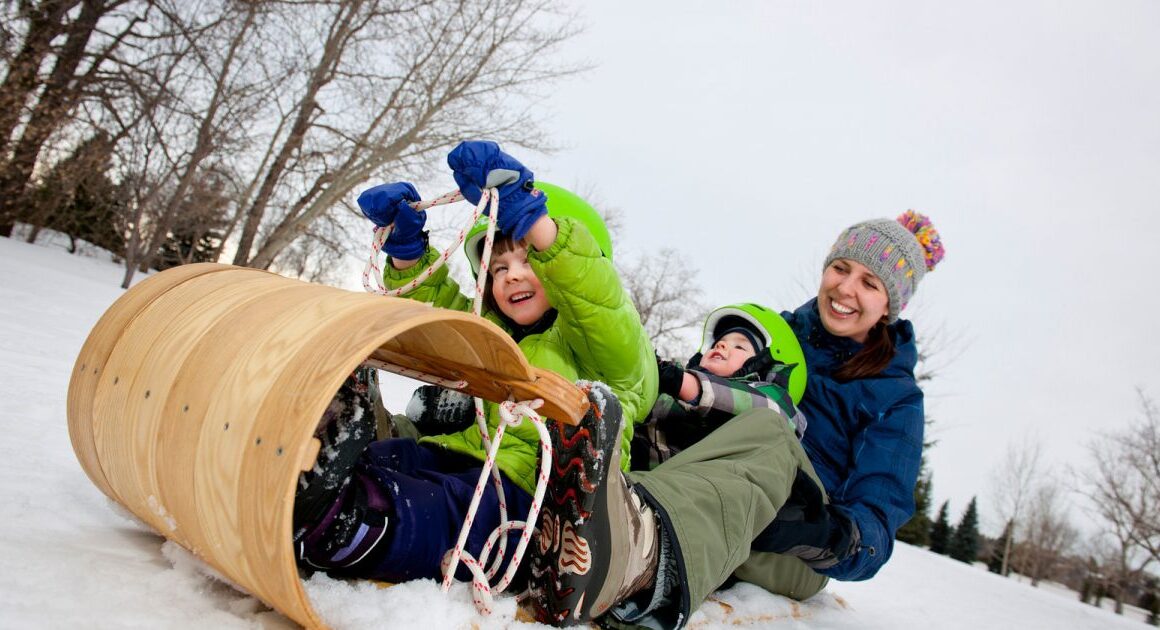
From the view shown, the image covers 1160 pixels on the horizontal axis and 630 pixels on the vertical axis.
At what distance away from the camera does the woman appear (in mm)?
1435

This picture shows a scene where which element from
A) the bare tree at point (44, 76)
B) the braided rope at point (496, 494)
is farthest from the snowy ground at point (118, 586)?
the bare tree at point (44, 76)

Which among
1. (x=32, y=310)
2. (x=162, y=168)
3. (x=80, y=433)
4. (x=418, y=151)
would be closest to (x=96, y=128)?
(x=162, y=168)

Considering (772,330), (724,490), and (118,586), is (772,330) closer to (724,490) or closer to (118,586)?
(724,490)

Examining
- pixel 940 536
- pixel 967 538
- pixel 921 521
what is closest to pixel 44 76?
pixel 921 521

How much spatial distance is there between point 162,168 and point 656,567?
43.6 ft

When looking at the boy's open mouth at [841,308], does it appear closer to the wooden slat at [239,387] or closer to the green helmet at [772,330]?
the green helmet at [772,330]

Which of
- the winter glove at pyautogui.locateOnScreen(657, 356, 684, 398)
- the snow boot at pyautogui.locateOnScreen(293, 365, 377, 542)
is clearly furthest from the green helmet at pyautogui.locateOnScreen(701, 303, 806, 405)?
the snow boot at pyautogui.locateOnScreen(293, 365, 377, 542)

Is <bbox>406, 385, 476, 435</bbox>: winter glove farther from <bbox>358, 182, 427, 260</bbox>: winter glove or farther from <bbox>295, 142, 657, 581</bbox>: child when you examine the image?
<bbox>358, 182, 427, 260</bbox>: winter glove

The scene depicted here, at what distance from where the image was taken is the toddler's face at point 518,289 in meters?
2.11

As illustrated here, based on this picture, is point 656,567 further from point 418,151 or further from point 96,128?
point 96,128

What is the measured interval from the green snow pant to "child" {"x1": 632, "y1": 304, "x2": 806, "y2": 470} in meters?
0.21

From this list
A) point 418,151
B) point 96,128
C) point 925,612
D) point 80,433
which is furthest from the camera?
point 418,151

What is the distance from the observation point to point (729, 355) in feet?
8.76

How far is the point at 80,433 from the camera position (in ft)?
4.84
